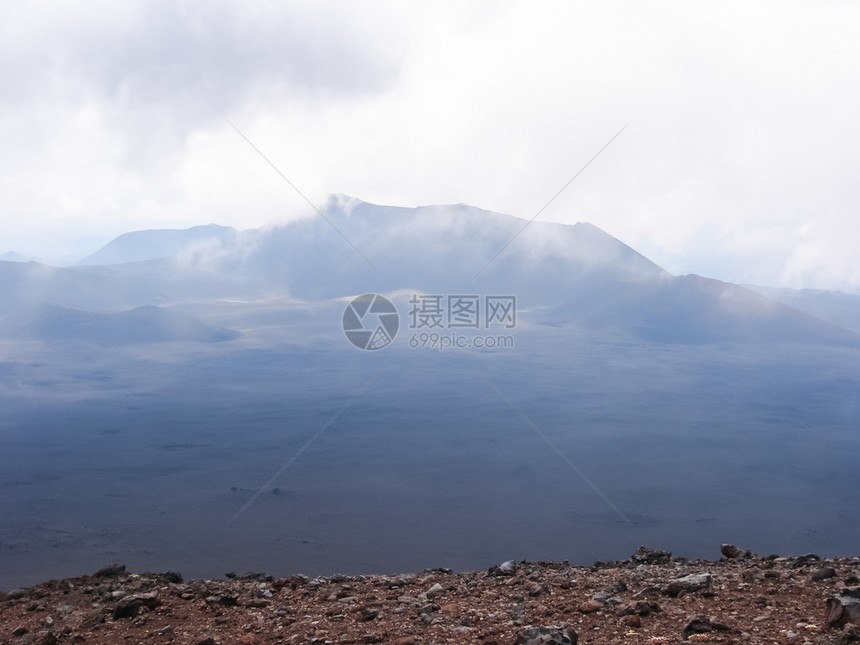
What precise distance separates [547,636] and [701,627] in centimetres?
128

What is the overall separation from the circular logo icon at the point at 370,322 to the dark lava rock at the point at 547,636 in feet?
356

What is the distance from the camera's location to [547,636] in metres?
4.98

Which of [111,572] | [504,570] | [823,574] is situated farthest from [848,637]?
[111,572]

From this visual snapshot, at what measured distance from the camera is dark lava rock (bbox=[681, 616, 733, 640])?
5225mm

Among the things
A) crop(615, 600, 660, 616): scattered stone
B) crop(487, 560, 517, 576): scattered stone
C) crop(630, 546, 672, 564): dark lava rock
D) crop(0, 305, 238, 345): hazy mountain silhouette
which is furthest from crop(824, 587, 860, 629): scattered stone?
crop(0, 305, 238, 345): hazy mountain silhouette

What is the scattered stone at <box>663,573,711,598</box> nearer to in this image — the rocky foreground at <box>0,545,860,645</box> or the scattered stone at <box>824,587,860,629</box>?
the rocky foreground at <box>0,545,860,645</box>

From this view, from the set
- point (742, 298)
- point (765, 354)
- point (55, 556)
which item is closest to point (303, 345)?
point (55, 556)

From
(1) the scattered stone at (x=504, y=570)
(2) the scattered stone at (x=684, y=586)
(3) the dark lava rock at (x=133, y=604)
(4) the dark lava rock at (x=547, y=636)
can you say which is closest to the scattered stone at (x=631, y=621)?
(4) the dark lava rock at (x=547, y=636)

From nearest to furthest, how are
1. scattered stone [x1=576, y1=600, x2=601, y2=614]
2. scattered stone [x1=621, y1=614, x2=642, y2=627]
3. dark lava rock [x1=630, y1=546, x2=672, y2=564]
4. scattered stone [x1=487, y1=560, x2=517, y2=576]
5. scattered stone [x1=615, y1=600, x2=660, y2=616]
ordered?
scattered stone [x1=621, y1=614, x2=642, y2=627], scattered stone [x1=615, y1=600, x2=660, y2=616], scattered stone [x1=576, y1=600, x2=601, y2=614], scattered stone [x1=487, y1=560, x2=517, y2=576], dark lava rock [x1=630, y1=546, x2=672, y2=564]

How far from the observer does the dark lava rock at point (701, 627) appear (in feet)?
17.1

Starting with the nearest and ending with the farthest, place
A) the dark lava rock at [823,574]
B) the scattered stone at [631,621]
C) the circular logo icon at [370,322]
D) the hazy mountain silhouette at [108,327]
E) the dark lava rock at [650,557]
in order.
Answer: the scattered stone at [631,621] < the dark lava rock at [823,574] < the dark lava rock at [650,557] < the hazy mountain silhouette at [108,327] < the circular logo icon at [370,322]

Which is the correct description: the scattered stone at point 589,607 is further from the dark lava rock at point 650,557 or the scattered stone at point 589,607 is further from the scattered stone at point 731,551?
the scattered stone at point 731,551

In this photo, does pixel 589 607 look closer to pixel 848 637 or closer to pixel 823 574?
pixel 848 637

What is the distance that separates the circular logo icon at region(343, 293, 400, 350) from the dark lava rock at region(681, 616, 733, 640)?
356ft
